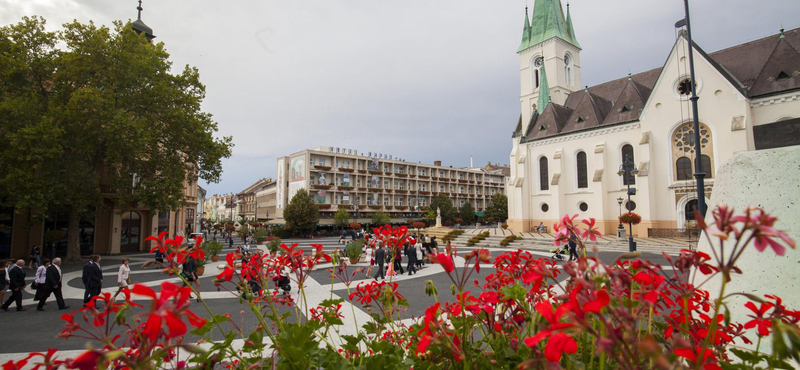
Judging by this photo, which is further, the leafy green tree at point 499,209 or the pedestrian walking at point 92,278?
the leafy green tree at point 499,209

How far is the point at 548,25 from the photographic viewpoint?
47.6m

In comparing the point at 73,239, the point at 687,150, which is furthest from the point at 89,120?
the point at 687,150

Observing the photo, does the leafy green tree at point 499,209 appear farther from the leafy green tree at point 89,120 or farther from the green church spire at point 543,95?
the leafy green tree at point 89,120

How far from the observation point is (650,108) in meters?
30.9

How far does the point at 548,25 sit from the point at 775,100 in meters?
27.4

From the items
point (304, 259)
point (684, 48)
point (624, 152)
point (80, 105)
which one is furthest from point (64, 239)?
point (684, 48)

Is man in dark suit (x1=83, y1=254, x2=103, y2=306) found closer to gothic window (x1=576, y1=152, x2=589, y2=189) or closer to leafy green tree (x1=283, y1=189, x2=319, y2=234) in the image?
leafy green tree (x1=283, y1=189, x2=319, y2=234)

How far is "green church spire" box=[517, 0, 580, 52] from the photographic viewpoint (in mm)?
47094

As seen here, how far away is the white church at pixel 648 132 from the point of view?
26.2 m

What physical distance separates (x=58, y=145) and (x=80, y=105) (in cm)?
215

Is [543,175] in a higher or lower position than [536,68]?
lower

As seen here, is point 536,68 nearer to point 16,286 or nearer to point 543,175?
point 543,175

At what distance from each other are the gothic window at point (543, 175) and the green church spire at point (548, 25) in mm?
17887

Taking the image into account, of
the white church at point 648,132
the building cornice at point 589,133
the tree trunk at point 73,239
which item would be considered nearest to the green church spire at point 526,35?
the white church at point 648,132
